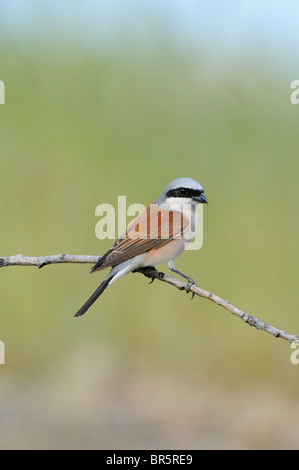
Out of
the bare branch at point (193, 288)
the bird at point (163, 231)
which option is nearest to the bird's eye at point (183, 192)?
the bird at point (163, 231)

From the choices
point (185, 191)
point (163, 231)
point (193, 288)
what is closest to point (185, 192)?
point (185, 191)

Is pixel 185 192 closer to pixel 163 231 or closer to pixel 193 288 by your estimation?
pixel 163 231

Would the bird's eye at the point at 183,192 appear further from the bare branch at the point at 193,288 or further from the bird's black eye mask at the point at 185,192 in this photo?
the bare branch at the point at 193,288

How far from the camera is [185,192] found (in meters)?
2.86

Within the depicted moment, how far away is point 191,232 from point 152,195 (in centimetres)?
130

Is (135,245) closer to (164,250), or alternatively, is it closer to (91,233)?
(164,250)

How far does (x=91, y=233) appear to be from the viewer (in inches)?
167

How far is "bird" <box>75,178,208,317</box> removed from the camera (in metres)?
2.71

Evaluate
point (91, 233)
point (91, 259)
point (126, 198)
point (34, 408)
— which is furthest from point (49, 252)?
point (91, 259)

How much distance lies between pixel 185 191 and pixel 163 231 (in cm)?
20

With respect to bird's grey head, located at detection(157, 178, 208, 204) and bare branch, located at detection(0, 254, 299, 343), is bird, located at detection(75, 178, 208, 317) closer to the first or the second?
bird's grey head, located at detection(157, 178, 208, 204)

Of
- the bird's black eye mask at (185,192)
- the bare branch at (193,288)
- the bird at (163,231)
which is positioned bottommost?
the bare branch at (193,288)

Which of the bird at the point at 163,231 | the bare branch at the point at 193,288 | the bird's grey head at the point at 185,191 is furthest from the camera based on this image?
the bird's grey head at the point at 185,191

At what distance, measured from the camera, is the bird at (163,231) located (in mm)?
2711
